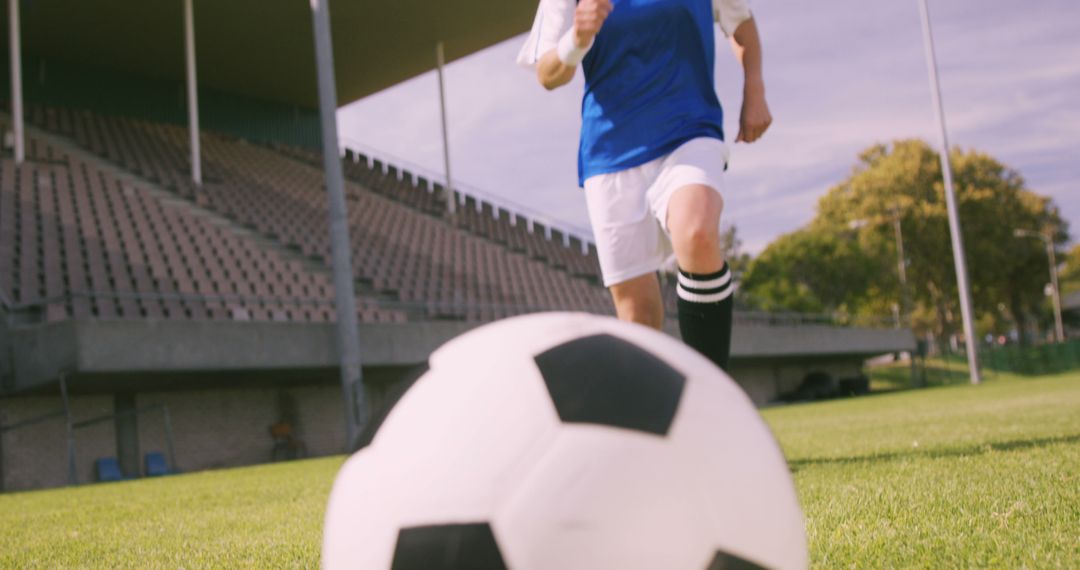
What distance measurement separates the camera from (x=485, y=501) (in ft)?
4.63

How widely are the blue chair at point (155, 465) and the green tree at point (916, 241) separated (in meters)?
28.6

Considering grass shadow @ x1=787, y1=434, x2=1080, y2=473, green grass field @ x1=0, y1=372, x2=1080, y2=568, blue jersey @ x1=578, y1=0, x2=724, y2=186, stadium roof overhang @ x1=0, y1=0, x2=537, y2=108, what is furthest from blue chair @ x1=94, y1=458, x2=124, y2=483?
blue jersey @ x1=578, y1=0, x2=724, y2=186

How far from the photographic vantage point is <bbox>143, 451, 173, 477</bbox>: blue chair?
13.1 metres

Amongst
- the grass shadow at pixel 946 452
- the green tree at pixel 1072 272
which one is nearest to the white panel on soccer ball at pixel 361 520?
the grass shadow at pixel 946 452

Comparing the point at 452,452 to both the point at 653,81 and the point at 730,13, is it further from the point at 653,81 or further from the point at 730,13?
the point at 730,13

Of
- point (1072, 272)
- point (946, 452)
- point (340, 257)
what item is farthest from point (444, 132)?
point (1072, 272)

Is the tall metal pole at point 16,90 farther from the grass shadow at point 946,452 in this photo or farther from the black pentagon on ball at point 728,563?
the black pentagon on ball at point 728,563

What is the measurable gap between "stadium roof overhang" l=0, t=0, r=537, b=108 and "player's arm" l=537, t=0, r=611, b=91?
18.6 meters

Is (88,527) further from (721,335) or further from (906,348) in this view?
(906,348)

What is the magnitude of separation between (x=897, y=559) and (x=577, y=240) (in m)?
24.3

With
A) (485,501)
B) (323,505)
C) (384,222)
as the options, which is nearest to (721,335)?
(485,501)

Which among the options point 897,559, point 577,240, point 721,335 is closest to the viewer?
point 897,559

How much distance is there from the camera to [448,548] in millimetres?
1402

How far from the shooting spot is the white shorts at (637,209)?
3.19 meters
